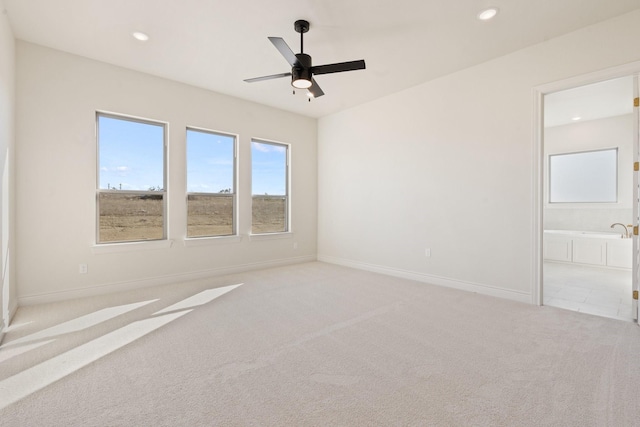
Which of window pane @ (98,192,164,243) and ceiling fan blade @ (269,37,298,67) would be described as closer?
ceiling fan blade @ (269,37,298,67)

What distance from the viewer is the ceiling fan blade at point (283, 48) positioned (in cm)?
245

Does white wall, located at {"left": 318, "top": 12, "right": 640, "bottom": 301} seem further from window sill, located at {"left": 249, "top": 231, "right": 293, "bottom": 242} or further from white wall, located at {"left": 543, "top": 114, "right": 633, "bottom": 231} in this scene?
white wall, located at {"left": 543, "top": 114, "right": 633, "bottom": 231}

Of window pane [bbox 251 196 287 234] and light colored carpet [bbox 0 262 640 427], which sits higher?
window pane [bbox 251 196 287 234]

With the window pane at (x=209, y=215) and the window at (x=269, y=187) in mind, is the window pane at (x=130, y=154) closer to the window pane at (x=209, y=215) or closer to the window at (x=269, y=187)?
the window pane at (x=209, y=215)

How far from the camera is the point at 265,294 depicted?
12.5ft

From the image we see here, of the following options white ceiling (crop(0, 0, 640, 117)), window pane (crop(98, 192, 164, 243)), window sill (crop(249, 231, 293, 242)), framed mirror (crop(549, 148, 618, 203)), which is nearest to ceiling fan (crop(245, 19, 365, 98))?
white ceiling (crop(0, 0, 640, 117))

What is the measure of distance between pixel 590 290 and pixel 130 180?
21.0ft

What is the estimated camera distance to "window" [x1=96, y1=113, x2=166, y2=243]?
3904mm

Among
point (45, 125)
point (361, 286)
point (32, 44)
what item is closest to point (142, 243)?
point (45, 125)

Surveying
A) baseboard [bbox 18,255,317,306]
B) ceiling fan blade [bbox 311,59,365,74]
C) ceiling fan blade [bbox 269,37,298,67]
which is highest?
ceiling fan blade [bbox 269,37,298,67]

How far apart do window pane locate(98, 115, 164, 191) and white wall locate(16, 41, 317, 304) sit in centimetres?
16

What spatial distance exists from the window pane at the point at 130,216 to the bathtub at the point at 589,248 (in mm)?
7192

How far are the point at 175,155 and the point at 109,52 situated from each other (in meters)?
1.42

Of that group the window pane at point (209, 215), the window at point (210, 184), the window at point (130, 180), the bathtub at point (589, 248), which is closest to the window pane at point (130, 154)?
the window at point (130, 180)
